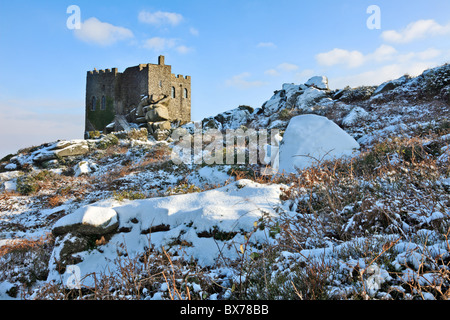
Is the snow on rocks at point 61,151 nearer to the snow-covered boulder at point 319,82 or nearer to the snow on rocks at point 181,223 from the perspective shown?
the snow on rocks at point 181,223

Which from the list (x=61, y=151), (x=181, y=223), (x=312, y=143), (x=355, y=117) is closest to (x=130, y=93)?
(x=61, y=151)

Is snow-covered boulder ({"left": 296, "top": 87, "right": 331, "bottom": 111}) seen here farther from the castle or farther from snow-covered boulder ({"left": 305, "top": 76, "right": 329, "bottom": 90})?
the castle

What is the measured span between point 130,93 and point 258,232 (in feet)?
121

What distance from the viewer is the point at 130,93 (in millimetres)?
36312

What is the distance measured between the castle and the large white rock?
92.5 feet

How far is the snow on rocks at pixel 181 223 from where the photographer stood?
3.85 metres

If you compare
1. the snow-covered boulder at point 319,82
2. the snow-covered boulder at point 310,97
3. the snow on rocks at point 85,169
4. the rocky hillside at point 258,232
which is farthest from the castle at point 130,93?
the rocky hillside at point 258,232

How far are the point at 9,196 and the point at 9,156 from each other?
11.3 m

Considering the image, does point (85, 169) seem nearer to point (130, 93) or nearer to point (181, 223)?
point (181, 223)

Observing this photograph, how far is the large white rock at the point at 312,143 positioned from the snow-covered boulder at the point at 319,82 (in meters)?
18.4

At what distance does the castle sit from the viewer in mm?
35219

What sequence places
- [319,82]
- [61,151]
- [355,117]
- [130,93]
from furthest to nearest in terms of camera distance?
[130,93] < [319,82] < [61,151] < [355,117]

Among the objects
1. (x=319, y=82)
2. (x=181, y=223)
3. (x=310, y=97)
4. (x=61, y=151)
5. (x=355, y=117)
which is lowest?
(x=181, y=223)

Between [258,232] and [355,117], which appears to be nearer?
[258,232]
